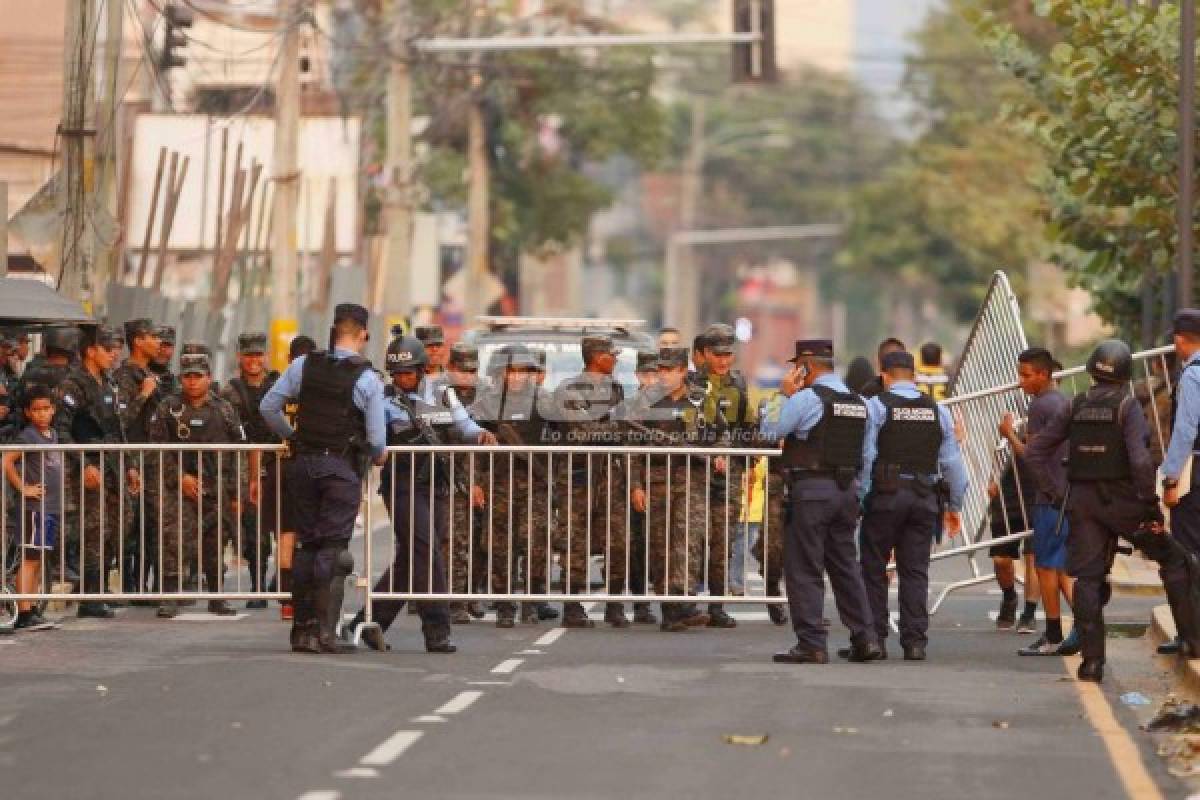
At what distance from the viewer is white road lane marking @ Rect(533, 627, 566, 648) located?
1831 cm

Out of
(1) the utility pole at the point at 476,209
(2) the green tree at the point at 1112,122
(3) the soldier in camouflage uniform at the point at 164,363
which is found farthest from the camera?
(1) the utility pole at the point at 476,209

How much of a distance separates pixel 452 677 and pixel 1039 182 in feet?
64.9

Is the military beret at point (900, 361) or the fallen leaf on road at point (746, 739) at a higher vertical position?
the military beret at point (900, 361)

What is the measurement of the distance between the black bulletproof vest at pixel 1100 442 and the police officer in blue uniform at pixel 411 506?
3962 mm

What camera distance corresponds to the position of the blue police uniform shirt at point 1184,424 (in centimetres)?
1587

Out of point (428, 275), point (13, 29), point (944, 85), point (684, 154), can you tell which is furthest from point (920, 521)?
point (684, 154)

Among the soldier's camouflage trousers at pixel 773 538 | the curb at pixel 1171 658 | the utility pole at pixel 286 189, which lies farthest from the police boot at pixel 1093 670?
the utility pole at pixel 286 189

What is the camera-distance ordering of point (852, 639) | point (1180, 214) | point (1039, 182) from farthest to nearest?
point (1039, 182), point (1180, 214), point (852, 639)

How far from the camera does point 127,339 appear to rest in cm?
2141

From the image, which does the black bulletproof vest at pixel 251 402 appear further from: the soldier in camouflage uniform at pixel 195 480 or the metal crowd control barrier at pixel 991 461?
the metal crowd control barrier at pixel 991 461

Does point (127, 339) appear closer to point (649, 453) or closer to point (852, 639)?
point (649, 453)

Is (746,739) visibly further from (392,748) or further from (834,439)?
(834,439)

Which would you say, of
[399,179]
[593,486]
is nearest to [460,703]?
[593,486]

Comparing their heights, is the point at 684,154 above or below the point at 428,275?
above
